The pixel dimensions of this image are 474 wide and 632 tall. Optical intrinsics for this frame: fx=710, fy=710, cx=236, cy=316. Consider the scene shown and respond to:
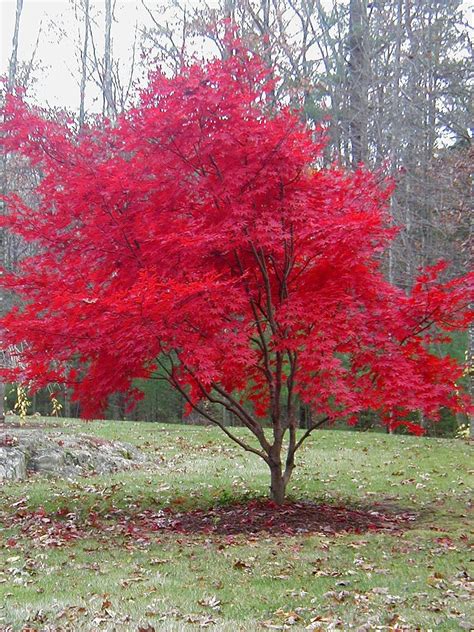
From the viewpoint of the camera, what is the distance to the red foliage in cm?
731

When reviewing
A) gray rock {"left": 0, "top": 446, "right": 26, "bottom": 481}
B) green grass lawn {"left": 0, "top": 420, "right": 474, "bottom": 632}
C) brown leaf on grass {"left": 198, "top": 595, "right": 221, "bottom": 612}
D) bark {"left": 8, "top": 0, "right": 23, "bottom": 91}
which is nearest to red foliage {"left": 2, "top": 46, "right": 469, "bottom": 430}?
green grass lawn {"left": 0, "top": 420, "right": 474, "bottom": 632}

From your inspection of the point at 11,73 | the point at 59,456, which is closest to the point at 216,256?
the point at 59,456

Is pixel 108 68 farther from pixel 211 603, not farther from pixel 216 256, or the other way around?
pixel 211 603

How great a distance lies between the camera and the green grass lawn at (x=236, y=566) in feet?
16.0

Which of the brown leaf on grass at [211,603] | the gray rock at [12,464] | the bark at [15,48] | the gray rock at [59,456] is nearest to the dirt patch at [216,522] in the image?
the brown leaf on grass at [211,603]

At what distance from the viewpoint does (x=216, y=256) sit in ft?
26.5

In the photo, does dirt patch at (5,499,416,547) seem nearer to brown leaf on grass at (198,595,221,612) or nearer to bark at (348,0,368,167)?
brown leaf on grass at (198,595,221,612)

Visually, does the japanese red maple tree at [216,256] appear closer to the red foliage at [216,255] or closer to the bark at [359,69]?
the red foliage at [216,255]

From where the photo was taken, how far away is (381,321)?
8.00 m

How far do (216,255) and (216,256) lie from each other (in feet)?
0.13

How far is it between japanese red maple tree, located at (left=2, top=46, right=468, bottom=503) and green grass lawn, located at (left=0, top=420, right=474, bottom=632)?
156 cm

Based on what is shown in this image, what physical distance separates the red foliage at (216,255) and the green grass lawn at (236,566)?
1.58m

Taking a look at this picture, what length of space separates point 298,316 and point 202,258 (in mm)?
1240

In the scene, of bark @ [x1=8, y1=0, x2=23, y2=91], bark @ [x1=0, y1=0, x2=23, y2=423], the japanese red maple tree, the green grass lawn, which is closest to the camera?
the green grass lawn
